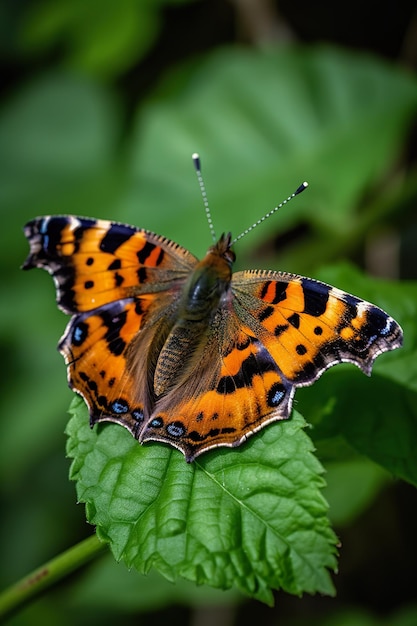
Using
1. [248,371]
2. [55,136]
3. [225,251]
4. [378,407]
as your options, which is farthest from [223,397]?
[55,136]

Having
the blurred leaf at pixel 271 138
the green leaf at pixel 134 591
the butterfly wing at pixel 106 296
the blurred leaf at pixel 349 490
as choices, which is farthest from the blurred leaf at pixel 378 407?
the green leaf at pixel 134 591

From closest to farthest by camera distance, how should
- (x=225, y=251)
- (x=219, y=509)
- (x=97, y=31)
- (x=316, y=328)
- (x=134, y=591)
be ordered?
(x=219, y=509) → (x=316, y=328) → (x=225, y=251) → (x=134, y=591) → (x=97, y=31)

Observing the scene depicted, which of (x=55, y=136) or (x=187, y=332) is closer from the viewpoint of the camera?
(x=187, y=332)

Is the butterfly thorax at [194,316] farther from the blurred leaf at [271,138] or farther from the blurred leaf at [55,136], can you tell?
the blurred leaf at [55,136]

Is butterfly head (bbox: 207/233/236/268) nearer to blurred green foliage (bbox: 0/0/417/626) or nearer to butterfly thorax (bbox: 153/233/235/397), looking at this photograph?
butterfly thorax (bbox: 153/233/235/397)

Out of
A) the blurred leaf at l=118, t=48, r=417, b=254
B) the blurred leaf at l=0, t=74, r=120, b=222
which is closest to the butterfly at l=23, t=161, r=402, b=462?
the blurred leaf at l=118, t=48, r=417, b=254

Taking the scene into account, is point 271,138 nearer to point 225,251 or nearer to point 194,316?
point 225,251

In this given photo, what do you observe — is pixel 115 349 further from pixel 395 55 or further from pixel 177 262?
pixel 395 55
